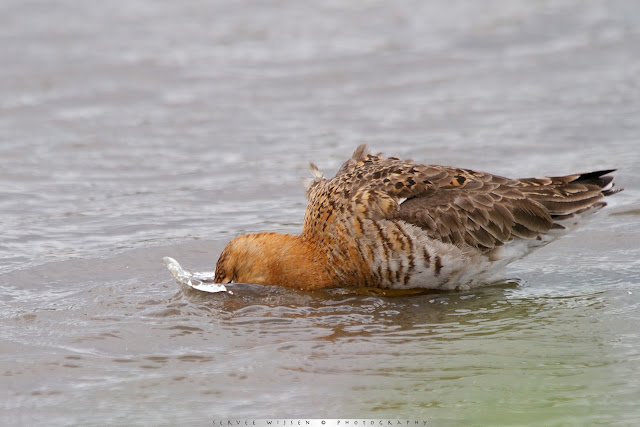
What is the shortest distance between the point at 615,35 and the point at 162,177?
8.58m

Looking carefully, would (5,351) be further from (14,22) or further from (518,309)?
(14,22)

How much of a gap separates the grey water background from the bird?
19cm

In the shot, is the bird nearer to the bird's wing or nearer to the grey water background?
the bird's wing

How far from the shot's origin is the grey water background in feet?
20.4

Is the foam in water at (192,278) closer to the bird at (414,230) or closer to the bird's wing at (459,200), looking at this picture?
the bird at (414,230)

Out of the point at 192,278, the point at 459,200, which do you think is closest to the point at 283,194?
the point at 192,278

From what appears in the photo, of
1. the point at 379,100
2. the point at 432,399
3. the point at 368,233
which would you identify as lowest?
the point at 432,399

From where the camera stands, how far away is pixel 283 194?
11.0 metres

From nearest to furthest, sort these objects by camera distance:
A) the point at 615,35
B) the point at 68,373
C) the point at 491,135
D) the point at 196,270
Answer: the point at 68,373 → the point at 196,270 → the point at 491,135 → the point at 615,35

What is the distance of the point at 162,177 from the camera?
37.7 ft

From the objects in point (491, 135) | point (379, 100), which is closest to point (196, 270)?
point (491, 135)

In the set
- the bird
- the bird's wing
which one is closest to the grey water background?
the bird

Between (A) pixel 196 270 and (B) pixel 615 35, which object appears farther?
(B) pixel 615 35

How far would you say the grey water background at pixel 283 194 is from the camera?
6.21 meters
